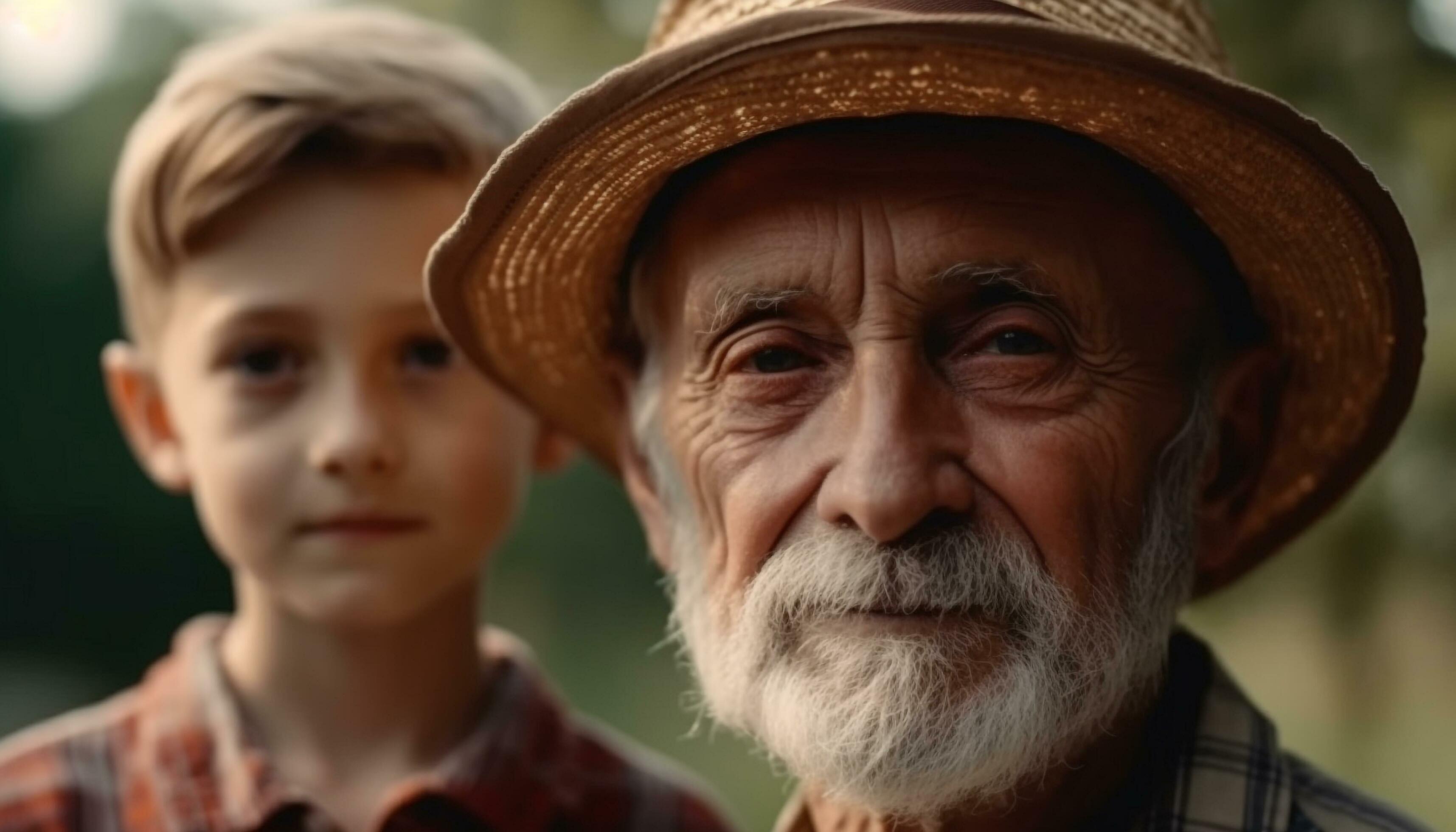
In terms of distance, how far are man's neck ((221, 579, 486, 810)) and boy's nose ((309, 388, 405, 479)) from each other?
1.19 ft

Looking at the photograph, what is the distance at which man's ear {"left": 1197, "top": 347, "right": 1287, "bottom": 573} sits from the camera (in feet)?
7.99

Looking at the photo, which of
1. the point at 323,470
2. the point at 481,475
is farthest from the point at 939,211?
the point at 323,470

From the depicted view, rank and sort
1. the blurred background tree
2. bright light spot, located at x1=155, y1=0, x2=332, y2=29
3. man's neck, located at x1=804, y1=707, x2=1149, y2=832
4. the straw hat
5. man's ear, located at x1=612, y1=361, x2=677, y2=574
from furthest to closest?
bright light spot, located at x1=155, y1=0, x2=332, y2=29 → the blurred background tree → man's ear, located at x1=612, y1=361, x2=677, y2=574 → man's neck, located at x1=804, y1=707, x2=1149, y2=832 → the straw hat

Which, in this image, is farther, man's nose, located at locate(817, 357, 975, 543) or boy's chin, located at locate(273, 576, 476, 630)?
boy's chin, located at locate(273, 576, 476, 630)

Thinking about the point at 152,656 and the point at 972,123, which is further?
the point at 152,656

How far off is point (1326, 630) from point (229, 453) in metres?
3.90

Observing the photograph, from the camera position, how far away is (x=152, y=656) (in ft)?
30.6

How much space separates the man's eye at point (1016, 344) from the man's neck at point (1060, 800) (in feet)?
2.05

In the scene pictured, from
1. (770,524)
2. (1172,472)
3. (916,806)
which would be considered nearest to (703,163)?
(770,524)

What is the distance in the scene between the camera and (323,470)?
2.76m

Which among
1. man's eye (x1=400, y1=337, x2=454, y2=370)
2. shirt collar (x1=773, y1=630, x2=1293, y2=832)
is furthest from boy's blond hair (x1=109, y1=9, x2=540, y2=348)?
shirt collar (x1=773, y1=630, x2=1293, y2=832)

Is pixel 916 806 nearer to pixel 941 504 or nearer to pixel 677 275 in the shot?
pixel 941 504

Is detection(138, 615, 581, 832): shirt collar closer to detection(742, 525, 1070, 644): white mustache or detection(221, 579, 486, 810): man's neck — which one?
detection(221, 579, 486, 810): man's neck

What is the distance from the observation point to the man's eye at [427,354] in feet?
9.40
